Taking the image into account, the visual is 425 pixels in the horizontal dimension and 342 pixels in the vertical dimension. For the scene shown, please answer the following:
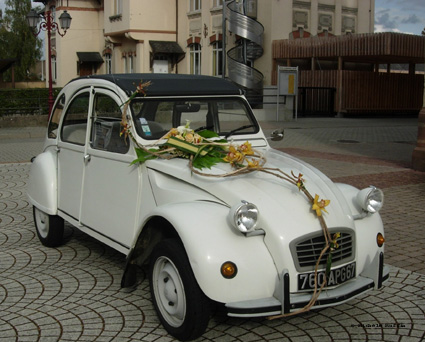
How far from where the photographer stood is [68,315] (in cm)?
466

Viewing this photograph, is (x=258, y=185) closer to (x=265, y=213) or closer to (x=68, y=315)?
(x=265, y=213)

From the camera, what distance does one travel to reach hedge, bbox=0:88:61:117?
25.2m

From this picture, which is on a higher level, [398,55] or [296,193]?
[398,55]

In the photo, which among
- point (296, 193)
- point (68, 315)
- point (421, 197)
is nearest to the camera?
point (296, 193)

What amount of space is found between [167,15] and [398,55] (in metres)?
14.9

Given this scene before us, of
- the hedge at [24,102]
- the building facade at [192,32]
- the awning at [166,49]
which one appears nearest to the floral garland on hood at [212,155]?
the hedge at [24,102]

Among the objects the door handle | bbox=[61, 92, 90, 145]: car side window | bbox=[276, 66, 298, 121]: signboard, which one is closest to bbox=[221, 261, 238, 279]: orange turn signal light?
the door handle

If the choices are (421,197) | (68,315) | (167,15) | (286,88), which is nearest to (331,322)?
(68,315)

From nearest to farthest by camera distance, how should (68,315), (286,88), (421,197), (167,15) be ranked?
(68,315) → (421,197) → (286,88) → (167,15)

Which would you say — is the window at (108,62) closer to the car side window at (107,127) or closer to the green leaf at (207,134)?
the car side window at (107,127)

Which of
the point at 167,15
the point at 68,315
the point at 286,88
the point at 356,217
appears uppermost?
the point at 167,15

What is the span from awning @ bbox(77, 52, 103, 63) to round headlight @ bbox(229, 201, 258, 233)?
40040mm

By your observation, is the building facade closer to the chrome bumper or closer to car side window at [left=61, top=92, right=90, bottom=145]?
car side window at [left=61, top=92, right=90, bottom=145]

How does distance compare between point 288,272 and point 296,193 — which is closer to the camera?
point 288,272
